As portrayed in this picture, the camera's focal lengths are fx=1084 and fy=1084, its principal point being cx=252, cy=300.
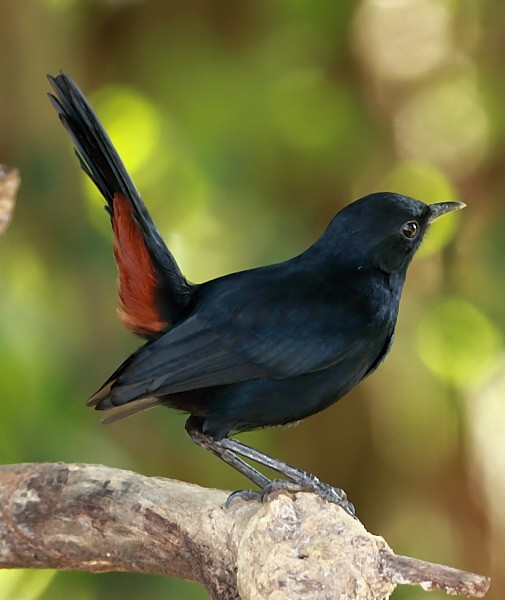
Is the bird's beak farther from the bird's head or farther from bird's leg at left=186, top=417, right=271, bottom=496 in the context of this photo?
bird's leg at left=186, top=417, right=271, bottom=496

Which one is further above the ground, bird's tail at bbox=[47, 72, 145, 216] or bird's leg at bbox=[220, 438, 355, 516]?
bird's tail at bbox=[47, 72, 145, 216]

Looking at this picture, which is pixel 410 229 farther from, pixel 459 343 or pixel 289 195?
pixel 289 195

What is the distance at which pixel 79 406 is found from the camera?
3557 millimetres

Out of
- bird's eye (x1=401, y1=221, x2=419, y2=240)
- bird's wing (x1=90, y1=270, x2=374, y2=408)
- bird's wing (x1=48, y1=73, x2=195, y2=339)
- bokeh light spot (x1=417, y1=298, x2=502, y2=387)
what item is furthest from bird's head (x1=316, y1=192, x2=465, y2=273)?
bokeh light spot (x1=417, y1=298, x2=502, y2=387)

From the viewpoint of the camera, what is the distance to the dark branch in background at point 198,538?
2.12m

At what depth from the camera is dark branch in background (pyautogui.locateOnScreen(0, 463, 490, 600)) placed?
2.12m

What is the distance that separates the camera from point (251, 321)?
9.07 ft

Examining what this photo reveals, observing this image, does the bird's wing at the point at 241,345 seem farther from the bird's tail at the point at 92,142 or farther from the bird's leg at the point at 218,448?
the bird's tail at the point at 92,142

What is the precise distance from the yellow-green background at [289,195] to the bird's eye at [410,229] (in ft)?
3.90

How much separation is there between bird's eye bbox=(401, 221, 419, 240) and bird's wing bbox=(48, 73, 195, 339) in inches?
24.7

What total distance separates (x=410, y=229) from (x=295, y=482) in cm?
79

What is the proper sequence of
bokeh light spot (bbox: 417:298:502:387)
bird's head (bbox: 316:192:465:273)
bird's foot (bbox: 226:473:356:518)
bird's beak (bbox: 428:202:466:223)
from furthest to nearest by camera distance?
bokeh light spot (bbox: 417:298:502:387) < bird's beak (bbox: 428:202:466:223) < bird's head (bbox: 316:192:465:273) < bird's foot (bbox: 226:473:356:518)

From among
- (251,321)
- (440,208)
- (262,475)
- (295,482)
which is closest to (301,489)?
(295,482)

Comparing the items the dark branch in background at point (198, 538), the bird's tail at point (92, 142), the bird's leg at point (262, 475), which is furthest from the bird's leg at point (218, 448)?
the bird's tail at point (92, 142)
